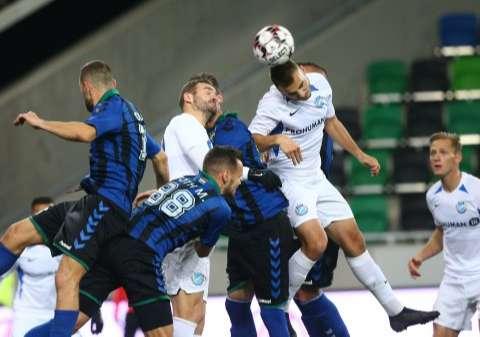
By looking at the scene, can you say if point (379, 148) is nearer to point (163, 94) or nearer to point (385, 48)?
point (385, 48)

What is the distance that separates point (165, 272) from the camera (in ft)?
23.9

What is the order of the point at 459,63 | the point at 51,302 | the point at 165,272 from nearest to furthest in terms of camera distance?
the point at 165,272 < the point at 51,302 < the point at 459,63

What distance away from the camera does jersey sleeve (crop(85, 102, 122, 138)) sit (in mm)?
6613

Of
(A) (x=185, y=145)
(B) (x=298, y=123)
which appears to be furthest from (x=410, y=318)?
(A) (x=185, y=145)

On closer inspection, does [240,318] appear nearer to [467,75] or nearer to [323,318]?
[323,318]

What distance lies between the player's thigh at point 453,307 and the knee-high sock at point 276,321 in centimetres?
134

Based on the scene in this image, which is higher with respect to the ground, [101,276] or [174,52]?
[174,52]

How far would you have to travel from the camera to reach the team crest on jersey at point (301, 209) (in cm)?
748

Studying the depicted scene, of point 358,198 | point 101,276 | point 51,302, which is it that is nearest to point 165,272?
point 101,276

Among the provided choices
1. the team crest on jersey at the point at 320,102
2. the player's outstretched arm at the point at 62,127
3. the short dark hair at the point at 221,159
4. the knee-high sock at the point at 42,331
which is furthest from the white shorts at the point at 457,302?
the player's outstretched arm at the point at 62,127

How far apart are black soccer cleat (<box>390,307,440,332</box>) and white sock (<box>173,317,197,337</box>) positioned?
4.20 feet

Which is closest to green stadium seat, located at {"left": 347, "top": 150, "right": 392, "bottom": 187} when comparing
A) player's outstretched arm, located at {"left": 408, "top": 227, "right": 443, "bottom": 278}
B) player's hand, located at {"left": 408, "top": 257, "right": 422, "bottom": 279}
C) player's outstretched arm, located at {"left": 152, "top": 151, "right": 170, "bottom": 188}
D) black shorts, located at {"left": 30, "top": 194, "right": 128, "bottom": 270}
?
player's outstretched arm, located at {"left": 408, "top": 227, "right": 443, "bottom": 278}

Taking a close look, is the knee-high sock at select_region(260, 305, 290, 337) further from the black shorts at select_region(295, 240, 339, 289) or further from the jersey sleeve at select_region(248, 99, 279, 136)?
the jersey sleeve at select_region(248, 99, 279, 136)

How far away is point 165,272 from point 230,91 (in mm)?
6825
